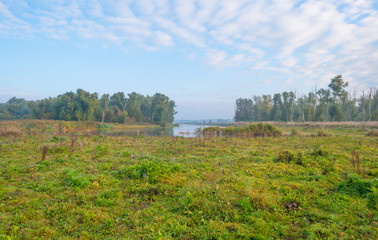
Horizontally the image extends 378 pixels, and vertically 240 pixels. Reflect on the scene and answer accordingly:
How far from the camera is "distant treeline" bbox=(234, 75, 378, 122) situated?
2004 inches

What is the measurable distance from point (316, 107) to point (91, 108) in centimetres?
6571

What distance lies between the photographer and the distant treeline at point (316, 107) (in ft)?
167

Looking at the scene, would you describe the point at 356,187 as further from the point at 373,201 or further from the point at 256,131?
the point at 256,131

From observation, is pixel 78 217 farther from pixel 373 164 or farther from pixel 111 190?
pixel 373 164

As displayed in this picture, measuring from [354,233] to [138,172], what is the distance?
232 inches

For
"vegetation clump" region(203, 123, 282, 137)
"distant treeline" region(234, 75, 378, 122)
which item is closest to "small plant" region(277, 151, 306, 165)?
"vegetation clump" region(203, 123, 282, 137)

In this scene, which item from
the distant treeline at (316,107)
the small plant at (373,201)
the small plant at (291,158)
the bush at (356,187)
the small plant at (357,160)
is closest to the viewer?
the small plant at (373,201)

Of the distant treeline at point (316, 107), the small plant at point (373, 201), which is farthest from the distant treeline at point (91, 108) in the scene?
the small plant at point (373, 201)

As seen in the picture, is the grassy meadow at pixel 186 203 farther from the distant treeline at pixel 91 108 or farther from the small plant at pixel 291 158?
the distant treeline at pixel 91 108

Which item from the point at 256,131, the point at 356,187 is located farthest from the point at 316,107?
the point at 356,187

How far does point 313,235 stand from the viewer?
3684mm

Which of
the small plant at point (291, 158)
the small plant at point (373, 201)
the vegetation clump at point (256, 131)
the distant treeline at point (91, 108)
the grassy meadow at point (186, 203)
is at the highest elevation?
the distant treeline at point (91, 108)

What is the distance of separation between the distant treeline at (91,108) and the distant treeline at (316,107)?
38855mm

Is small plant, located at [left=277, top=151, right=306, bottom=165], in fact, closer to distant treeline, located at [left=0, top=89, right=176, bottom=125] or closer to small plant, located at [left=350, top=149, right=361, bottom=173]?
small plant, located at [left=350, top=149, right=361, bottom=173]
